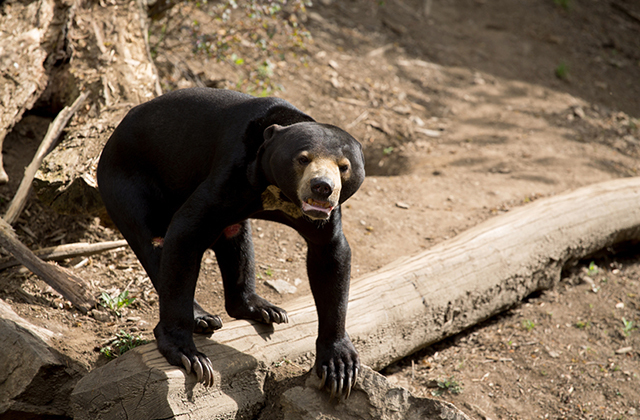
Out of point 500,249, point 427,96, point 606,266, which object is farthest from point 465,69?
point 500,249

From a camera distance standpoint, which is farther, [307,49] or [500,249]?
[307,49]

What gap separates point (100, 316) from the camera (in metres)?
3.48

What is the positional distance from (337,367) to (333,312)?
0.26 metres

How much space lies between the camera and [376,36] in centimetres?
881

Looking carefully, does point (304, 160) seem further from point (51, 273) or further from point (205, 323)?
point (51, 273)

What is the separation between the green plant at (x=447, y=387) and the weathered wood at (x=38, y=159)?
9.83 feet

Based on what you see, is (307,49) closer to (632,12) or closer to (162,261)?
(162,261)

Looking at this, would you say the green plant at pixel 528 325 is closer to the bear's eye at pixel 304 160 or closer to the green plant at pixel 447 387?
the green plant at pixel 447 387

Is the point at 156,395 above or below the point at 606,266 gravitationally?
above

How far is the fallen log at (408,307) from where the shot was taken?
8.08 feet

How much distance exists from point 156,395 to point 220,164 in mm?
1033

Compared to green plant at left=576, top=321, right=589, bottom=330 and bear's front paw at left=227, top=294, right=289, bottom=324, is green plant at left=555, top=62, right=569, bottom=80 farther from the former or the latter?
bear's front paw at left=227, top=294, right=289, bottom=324

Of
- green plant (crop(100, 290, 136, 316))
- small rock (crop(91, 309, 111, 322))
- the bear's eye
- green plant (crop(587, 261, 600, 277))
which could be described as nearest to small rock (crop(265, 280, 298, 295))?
green plant (crop(100, 290, 136, 316))

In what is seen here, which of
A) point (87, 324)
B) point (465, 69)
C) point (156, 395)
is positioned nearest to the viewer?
point (156, 395)
